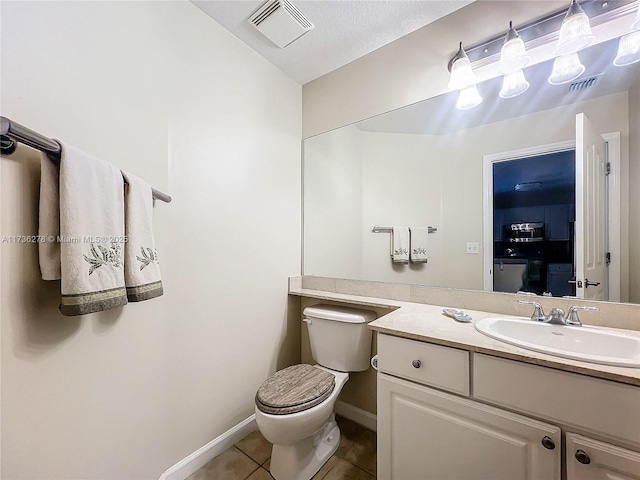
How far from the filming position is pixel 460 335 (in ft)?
3.05

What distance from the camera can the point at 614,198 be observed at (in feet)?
3.37

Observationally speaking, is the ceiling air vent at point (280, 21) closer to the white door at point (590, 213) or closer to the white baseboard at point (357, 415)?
the white door at point (590, 213)

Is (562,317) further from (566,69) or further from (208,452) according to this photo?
(208,452)

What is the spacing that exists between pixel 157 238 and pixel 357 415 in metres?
1.58

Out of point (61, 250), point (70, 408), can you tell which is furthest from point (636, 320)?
point (70, 408)

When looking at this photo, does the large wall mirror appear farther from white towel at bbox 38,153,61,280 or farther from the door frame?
white towel at bbox 38,153,61,280

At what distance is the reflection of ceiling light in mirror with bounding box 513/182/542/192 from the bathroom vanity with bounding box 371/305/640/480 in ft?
2.41

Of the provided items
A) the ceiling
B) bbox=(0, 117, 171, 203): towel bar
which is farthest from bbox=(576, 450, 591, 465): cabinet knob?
the ceiling

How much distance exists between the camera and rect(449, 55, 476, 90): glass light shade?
126 cm

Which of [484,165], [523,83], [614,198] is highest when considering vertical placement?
[523,83]

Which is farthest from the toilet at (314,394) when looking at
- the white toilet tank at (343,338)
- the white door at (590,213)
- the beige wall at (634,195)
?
the beige wall at (634,195)

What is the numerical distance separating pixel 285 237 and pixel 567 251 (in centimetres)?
151

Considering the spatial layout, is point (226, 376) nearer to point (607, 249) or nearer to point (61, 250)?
point (61, 250)

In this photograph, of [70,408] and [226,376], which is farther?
[226,376]
